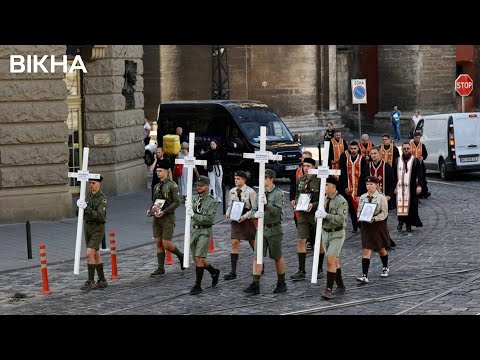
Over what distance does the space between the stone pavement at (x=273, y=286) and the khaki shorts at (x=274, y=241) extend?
1.87 feet

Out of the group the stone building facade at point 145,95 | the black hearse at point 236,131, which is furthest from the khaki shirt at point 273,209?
the black hearse at point 236,131

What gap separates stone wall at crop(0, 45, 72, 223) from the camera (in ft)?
79.4

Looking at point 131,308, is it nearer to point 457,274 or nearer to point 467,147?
point 457,274

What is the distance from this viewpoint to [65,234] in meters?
22.7

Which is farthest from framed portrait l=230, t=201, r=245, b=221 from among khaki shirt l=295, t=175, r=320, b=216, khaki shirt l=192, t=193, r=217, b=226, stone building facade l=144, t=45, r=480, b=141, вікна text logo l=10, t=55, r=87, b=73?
stone building facade l=144, t=45, r=480, b=141

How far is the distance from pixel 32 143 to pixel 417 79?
2998cm

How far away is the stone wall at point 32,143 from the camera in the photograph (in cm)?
2421

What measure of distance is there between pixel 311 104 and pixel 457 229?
86.9 feet

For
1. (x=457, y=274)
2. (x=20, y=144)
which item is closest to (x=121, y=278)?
(x=457, y=274)

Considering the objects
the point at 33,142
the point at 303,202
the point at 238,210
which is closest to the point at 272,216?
the point at 238,210

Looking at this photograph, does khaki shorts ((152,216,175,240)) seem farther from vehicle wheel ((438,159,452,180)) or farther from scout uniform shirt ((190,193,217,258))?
vehicle wheel ((438,159,452,180))

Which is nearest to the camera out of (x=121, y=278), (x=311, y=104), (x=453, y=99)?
(x=121, y=278)

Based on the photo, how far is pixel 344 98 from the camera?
2176 inches

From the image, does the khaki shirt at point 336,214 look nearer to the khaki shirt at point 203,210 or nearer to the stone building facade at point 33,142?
the khaki shirt at point 203,210
